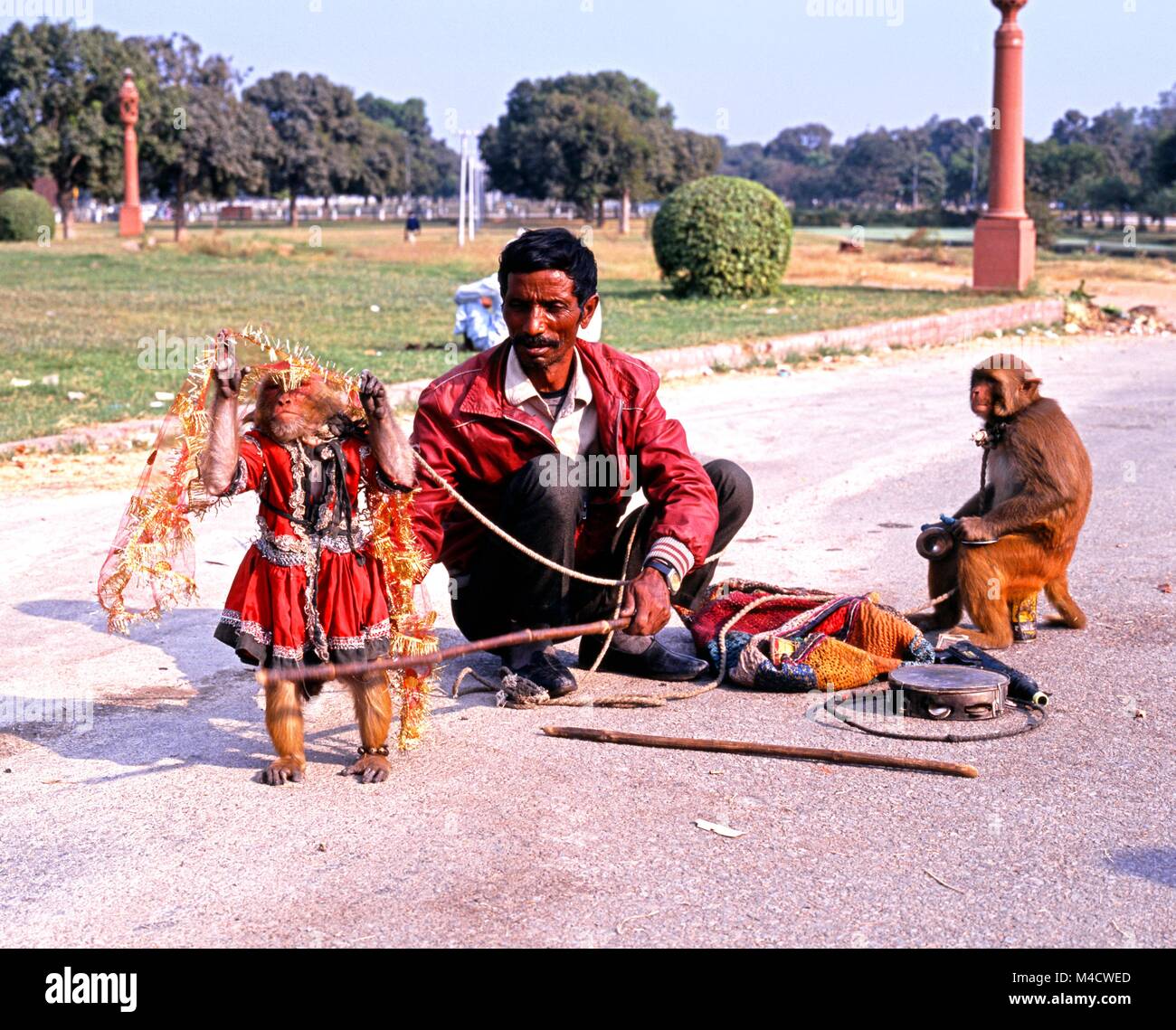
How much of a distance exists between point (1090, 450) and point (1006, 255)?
1299cm

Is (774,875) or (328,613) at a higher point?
(328,613)

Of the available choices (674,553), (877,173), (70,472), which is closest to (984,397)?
(674,553)

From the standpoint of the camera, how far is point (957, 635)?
5578 mm

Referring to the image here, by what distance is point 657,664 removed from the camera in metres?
5.30

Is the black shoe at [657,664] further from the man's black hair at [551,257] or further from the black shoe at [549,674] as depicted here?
the man's black hair at [551,257]

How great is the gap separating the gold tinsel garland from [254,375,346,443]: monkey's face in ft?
0.11

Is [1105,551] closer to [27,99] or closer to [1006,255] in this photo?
[1006,255]

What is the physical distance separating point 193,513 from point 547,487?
1182mm

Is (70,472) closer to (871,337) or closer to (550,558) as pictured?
(550,558)

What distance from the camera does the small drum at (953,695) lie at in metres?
4.77

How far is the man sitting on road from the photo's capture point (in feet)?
15.5

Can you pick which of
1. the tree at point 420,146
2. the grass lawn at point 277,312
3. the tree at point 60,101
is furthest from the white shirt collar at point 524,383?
the tree at point 420,146

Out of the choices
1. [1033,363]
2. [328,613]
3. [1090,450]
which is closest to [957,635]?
[328,613]

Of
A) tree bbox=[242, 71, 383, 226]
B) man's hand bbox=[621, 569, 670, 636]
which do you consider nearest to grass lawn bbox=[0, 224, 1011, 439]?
man's hand bbox=[621, 569, 670, 636]
